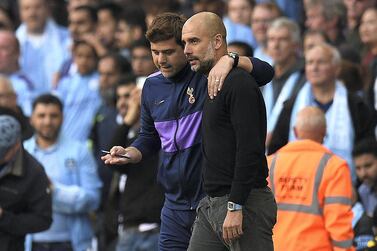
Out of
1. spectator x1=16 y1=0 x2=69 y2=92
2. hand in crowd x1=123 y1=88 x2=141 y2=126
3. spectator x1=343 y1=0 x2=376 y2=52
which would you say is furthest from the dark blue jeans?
spectator x1=16 y1=0 x2=69 y2=92

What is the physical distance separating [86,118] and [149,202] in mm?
3718

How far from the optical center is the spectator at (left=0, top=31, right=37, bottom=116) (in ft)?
46.3

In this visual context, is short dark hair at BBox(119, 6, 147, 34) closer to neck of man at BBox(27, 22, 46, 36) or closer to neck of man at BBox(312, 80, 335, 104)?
neck of man at BBox(27, 22, 46, 36)

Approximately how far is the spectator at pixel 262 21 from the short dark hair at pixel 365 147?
270 centimetres

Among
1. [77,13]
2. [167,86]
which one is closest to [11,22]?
[77,13]

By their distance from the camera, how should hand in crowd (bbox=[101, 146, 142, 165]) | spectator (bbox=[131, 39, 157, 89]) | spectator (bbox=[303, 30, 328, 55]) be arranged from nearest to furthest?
hand in crowd (bbox=[101, 146, 142, 165]), spectator (bbox=[303, 30, 328, 55]), spectator (bbox=[131, 39, 157, 89])

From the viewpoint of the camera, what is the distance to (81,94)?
14.2m

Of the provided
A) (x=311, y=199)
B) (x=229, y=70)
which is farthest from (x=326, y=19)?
(x=229, y=70)

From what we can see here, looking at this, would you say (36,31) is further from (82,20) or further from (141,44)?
(141,44)

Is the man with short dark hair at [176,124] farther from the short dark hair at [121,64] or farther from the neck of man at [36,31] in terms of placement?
the neck of man at [36,31]

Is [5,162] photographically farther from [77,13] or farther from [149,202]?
[77,13]

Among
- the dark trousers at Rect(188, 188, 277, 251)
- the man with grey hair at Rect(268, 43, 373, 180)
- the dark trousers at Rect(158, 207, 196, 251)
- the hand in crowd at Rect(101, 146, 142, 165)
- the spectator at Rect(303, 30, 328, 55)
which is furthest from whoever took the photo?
the spectator at Rect(303, 30, 328, 55)

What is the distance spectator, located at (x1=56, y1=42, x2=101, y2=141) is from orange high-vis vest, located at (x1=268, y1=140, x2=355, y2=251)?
5486 mm

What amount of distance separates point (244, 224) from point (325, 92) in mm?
4932
